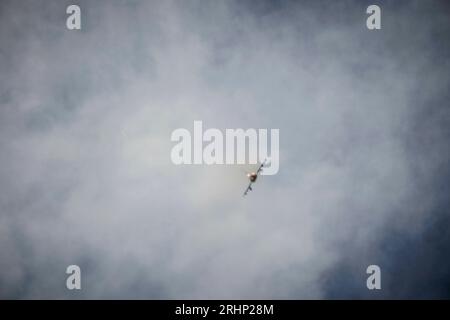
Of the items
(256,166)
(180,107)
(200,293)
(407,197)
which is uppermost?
(180,107)

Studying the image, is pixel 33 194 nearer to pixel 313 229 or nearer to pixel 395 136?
pixel 313 229

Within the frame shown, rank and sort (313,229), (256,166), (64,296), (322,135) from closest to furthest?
(256,166)
(64,296)
(313,229)
(322,135)

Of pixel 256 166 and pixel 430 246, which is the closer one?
pixel 256 166

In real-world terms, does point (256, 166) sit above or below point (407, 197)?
above

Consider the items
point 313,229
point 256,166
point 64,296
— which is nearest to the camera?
point 256,166

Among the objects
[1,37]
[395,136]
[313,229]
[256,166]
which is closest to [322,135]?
[395,136]

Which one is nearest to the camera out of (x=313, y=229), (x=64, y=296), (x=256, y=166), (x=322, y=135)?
(x=256, y=166)

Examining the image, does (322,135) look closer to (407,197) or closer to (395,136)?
(395,136)

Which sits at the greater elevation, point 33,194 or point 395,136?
point 395,136

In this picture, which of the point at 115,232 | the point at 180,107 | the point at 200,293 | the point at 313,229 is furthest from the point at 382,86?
the point at 115,232
